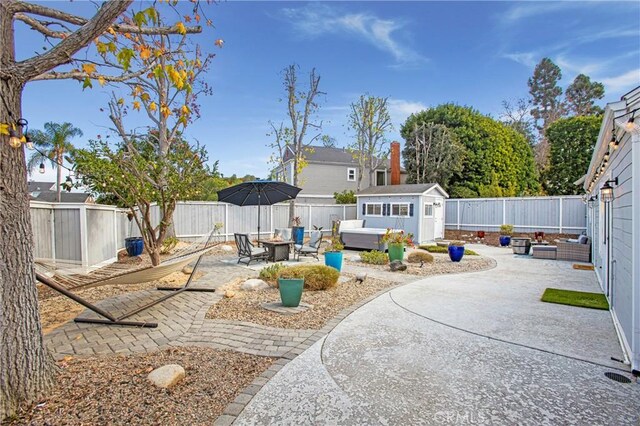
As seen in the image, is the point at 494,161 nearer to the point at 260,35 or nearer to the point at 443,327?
the point at 260,35

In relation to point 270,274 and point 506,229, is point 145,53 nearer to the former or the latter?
point 270,274

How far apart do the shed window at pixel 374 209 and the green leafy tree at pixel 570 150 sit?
44.1ft

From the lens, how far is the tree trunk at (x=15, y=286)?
238 cm

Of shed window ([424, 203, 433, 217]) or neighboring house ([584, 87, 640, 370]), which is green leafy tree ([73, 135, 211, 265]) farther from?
shed window ([424, 203, 433, 217])

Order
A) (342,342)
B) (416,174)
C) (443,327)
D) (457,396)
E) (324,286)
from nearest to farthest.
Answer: (457,396) < (342,342) < (443,327) < (324,286) < (416,174)

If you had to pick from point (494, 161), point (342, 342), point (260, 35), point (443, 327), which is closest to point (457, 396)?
point (342, 342)

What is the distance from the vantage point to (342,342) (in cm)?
395

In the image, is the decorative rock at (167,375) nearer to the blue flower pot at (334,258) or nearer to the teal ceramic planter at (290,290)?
the teal ceramic planter at (290,290)

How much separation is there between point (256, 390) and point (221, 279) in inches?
189

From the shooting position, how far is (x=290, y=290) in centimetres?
511

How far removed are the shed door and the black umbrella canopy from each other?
9.08m

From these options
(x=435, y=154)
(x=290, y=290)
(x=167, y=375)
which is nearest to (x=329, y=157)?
(x=435, y=154)

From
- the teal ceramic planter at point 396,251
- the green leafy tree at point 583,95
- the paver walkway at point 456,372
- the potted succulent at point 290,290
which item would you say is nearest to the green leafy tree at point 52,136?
the teal ceramic planter at point 396,251

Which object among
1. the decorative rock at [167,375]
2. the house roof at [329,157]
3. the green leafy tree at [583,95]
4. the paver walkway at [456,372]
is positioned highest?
the green leafy tree at [583,95]
